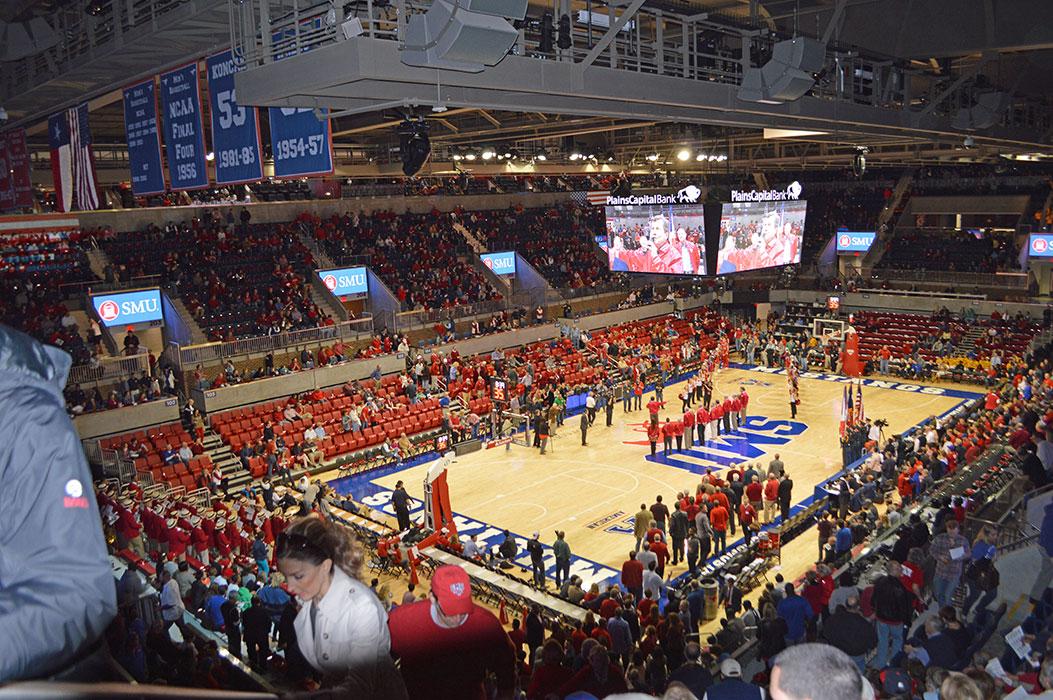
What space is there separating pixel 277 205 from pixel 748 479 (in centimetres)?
2401

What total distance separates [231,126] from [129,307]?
60.5 ft

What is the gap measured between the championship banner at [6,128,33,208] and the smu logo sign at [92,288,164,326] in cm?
1010

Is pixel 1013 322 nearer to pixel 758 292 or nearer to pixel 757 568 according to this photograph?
pixel 758 292

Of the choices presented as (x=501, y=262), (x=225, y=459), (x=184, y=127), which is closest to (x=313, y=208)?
(x=501, y=262)

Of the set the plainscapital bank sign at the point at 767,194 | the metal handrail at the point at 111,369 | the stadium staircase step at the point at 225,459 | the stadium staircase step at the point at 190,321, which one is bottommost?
the stadium staircase step at the point at 225,459

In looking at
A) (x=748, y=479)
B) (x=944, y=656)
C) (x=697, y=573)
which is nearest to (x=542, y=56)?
(x=944, y=656)

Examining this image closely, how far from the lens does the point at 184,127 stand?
450 inches

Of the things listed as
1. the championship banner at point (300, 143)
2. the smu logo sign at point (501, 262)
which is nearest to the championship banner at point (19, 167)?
the championship banner at point (300, 143)

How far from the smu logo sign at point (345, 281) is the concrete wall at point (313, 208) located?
425 centimetres

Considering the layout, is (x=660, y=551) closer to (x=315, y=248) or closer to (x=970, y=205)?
(x=315, y=248)

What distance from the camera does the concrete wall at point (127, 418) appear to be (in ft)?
69.8

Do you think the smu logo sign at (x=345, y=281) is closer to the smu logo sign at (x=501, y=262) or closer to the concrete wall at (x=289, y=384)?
the concrete wall at (x=289, y=384)

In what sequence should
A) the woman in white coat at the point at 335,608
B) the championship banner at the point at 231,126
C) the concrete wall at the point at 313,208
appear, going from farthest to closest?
the concrete wall at the point at 313,208 → the championship banner at the point at 231,126 → the woman in white coat at the point at 335,608

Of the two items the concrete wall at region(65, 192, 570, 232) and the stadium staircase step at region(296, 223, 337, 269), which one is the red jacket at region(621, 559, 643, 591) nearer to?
the stadium staircase step at region(296, 223, 337, 269)
